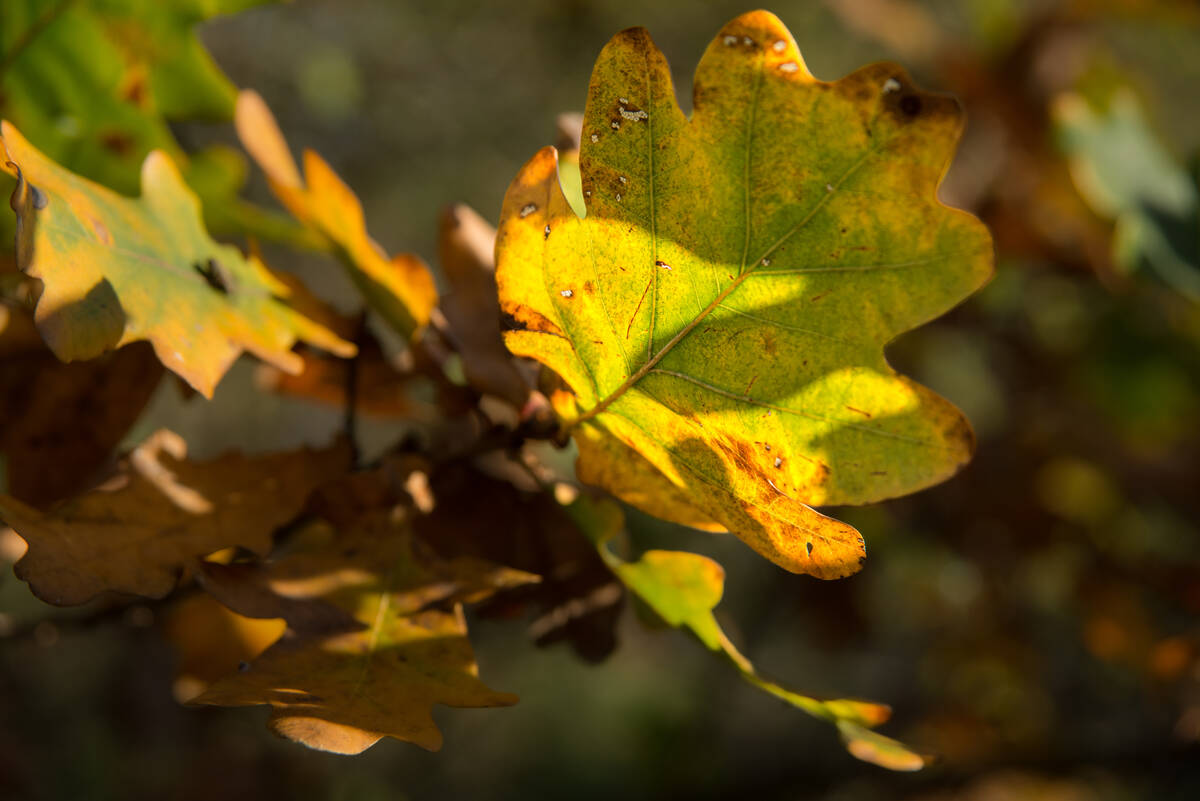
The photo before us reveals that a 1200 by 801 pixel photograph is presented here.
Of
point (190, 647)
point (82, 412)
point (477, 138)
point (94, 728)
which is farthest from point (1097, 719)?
point (477, 138)

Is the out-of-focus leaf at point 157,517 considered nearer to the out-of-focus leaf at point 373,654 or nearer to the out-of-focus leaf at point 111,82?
the out-of-focus leaf at point 373,654

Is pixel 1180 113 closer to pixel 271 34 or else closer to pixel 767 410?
pixel 271 34

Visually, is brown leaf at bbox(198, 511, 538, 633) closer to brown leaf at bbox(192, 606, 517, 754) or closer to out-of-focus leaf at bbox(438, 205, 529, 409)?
brown leaf at bbox(192, 606, 517, 754)

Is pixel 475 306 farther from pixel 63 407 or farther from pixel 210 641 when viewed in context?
pixel 210 641

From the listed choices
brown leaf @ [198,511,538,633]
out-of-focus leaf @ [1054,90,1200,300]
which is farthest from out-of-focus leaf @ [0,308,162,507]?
out-of-focus leaf @ [1054,90,1200,300]

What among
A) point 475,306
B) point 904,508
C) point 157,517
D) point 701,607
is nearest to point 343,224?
point 475,306

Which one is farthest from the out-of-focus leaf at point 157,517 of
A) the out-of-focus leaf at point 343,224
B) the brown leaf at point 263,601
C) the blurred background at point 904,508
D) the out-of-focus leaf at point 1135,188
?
the out-of-focus leaf at point 1135,188
